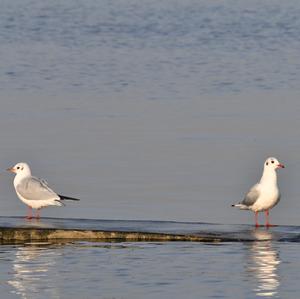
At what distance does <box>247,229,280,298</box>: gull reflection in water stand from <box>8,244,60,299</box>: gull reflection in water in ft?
6.55

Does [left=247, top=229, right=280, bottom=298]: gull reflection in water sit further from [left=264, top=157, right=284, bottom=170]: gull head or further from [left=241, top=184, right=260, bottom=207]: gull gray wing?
[left=264, top=157, right=284, bottom=170]: gull head

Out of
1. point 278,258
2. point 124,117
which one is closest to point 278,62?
point 124,117

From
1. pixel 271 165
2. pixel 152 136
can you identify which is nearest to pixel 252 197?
pixel 271 165

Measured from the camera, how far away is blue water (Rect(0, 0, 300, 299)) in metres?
13.9

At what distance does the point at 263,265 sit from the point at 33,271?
237 cm

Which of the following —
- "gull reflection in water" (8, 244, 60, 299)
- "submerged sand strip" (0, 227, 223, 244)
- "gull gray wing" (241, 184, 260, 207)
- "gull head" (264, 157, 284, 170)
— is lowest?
A: "gull reflection in water" (8, 244, 60, 299)

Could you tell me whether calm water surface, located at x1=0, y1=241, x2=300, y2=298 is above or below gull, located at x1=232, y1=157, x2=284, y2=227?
below

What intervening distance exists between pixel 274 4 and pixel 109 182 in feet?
117

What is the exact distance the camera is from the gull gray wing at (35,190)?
57.0 ft

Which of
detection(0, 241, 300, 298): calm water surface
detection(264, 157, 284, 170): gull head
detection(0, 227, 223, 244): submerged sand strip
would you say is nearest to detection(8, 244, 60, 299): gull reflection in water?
detection(0, 241, 300, 298): calm water surface

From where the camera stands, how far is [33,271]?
14031 millimetres

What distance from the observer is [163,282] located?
13.5 meters

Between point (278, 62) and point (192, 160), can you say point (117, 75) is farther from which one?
point (192, 160)

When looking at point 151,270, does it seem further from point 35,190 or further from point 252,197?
point 35,190
